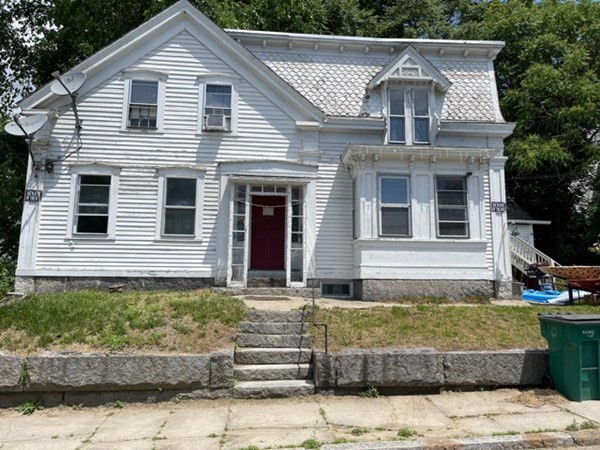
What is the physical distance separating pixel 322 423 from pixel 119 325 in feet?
12.8

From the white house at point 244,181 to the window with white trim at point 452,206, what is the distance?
0.04 metres

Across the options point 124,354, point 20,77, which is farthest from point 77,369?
point 20,77

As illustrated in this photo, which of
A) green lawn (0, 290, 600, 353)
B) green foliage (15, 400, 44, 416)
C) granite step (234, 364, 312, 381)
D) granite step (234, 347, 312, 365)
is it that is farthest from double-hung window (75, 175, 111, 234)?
granite step (234, 364, 312, 381)

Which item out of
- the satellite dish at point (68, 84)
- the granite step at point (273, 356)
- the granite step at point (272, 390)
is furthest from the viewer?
the satellite dish at point (68, 84)

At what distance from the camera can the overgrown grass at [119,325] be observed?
22.2 ft

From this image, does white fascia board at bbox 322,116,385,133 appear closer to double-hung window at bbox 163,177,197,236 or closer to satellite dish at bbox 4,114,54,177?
double-hung window at bbox 163,177,197,236

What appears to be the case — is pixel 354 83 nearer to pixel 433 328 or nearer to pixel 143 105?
pixel 143 105

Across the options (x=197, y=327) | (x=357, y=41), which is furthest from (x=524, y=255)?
(x=197, y=327)

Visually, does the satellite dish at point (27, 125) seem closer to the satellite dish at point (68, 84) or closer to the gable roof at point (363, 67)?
the satellite dish at point (68, 84)

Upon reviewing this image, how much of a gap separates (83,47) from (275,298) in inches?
660

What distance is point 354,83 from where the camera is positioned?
547 inches

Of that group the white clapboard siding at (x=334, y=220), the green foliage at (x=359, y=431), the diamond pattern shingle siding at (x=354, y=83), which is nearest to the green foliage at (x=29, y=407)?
the green foliage at (x=359, y=431)

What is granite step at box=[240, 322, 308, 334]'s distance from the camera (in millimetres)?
7688

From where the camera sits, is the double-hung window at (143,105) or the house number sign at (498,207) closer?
the double-hung window at (143,105)
